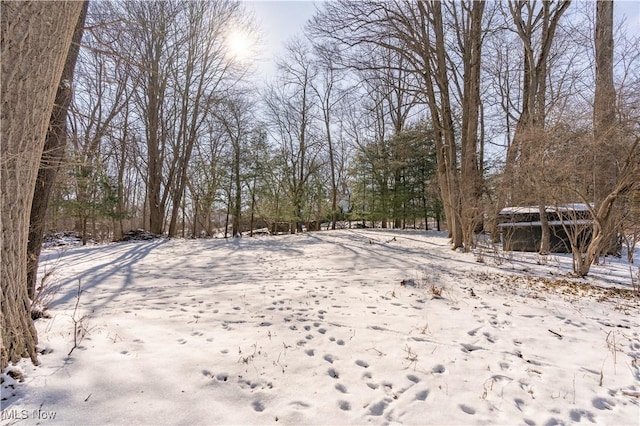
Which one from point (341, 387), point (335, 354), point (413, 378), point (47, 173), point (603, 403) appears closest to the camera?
point (603, 403)

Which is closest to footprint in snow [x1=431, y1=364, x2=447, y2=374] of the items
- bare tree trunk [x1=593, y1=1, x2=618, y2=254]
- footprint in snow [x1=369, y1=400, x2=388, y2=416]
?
footprint in snow [x1=369, y1=400, x2=388, y2=416]

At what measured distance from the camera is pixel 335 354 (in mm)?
2582

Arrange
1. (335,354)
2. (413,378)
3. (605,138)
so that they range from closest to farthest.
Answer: (413,378)
(335,354)
(605,138)

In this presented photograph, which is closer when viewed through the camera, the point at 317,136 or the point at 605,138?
the point at 605,138

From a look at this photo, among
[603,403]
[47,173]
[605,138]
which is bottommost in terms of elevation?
[603,403]

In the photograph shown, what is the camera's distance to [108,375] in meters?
2.04

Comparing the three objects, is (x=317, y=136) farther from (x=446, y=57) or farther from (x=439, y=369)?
(x=439, y=369)

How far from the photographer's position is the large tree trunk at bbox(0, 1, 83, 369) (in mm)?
1788

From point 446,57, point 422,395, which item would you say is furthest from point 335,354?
point 446,57

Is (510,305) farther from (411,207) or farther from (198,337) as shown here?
(411,207)

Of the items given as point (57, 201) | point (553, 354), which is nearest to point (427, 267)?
point (553, 354)

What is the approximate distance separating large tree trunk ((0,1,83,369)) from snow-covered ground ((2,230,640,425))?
335mm

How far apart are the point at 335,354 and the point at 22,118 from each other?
9.02 ft

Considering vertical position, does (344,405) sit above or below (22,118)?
below
